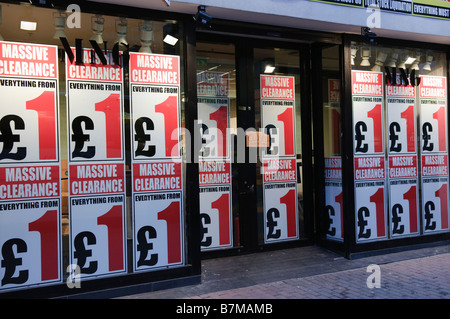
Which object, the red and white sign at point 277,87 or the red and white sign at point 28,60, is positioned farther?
the red and white sign at point 277,87

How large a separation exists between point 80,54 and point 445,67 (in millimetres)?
6309

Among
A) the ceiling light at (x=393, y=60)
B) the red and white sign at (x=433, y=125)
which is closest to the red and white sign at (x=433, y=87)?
the red and white sign at (x=433, y=125)

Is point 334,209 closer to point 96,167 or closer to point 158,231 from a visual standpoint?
point 158,231

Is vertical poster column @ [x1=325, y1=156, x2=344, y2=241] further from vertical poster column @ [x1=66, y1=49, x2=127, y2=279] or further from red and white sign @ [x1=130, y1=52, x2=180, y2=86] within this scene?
vertical poster column @ [x1=66, y1=49, x2=127, y2=279]

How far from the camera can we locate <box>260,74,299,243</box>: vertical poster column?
291 inches

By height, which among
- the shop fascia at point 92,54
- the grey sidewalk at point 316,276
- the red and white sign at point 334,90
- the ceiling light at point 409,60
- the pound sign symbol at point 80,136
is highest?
the ceiling light at point 409,60

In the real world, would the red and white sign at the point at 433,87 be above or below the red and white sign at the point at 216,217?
above

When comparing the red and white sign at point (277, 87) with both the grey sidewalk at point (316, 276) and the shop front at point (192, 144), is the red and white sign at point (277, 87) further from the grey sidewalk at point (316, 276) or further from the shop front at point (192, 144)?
the grey sidewalk at point (316, 276)

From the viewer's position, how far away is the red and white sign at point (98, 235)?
519 centimetres

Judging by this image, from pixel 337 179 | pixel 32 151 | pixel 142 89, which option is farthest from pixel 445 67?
pixel 32 151

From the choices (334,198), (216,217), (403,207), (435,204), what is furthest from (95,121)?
(435,204)

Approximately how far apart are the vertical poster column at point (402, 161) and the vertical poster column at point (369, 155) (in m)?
0.19

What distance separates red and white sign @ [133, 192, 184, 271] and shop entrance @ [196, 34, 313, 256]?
3.79ft

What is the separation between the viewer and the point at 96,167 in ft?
17.4
